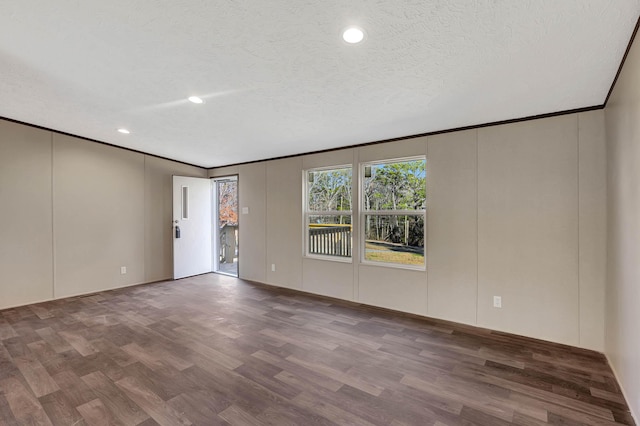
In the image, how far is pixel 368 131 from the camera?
145 inches

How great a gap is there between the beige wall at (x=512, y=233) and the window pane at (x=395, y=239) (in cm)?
16

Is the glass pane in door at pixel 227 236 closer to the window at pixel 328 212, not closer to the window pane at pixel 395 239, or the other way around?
the window at pixel 328 212

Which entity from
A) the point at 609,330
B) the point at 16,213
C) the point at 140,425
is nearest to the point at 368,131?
the point at 609,330

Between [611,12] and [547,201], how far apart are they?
71.0 inches

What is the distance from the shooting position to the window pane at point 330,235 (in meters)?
4.50

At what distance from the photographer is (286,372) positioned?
242cm

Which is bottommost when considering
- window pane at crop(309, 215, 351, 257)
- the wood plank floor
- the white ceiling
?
the wood plank floor

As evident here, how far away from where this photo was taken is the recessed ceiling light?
1.84 metres

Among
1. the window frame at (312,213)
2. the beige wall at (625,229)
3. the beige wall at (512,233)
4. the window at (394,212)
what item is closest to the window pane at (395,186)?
the window at (394,212)

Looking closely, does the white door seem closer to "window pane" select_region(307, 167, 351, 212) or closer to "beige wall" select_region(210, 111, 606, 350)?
"window pane" select_region(307, 167, 351, 212)

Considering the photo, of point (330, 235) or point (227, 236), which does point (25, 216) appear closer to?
point (227, 236)

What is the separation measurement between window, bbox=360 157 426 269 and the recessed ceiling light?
7.11 feet

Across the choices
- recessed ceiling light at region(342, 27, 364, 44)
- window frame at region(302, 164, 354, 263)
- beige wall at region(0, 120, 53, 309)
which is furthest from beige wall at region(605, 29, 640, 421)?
beige wall at region(0, 120, 53, 309)

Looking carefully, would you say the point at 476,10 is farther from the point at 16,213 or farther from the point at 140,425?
the point at 16,213
